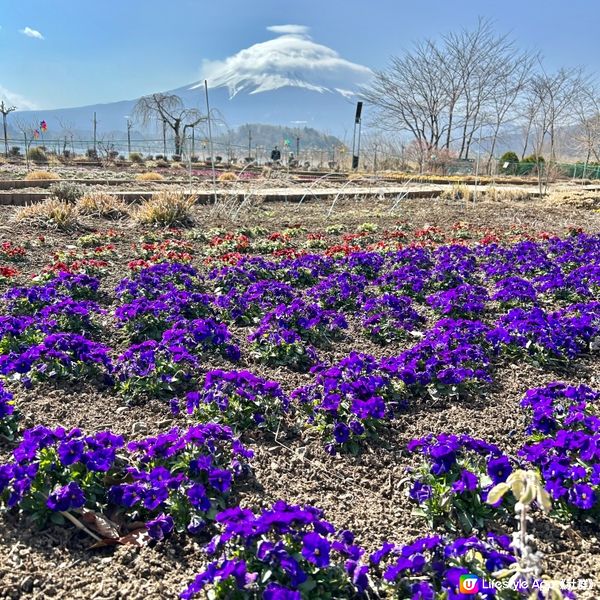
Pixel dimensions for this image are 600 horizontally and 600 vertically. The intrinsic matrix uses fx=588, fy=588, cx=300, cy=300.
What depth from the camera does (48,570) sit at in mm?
2361

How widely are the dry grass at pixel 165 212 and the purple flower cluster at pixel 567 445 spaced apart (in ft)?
26.7

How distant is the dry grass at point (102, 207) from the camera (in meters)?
10.9

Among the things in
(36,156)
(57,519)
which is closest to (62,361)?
(57,519)

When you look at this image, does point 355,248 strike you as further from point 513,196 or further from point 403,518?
point 513,196


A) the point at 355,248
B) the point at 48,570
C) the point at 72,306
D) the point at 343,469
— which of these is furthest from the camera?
the point at 355,248

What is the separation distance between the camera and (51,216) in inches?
382

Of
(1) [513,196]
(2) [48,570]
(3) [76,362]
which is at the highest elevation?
(1) [513,196]

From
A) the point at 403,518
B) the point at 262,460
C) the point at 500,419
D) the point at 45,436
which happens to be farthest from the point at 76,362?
the point at 500,419

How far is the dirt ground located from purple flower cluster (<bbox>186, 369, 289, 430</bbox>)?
13 centimetres

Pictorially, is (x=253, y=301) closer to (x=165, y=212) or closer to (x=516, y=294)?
(x=516, y=294)

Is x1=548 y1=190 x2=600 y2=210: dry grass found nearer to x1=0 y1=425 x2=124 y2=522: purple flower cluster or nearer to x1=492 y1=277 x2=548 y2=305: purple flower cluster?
x1=492 y1=277 x2=548 y2=305: purple flower cluster

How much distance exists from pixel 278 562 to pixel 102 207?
33.4ft

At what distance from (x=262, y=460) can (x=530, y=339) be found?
8.04 feet

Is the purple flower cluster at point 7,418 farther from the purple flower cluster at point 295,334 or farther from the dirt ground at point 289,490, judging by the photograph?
the purple flower cluster at point 295,334
